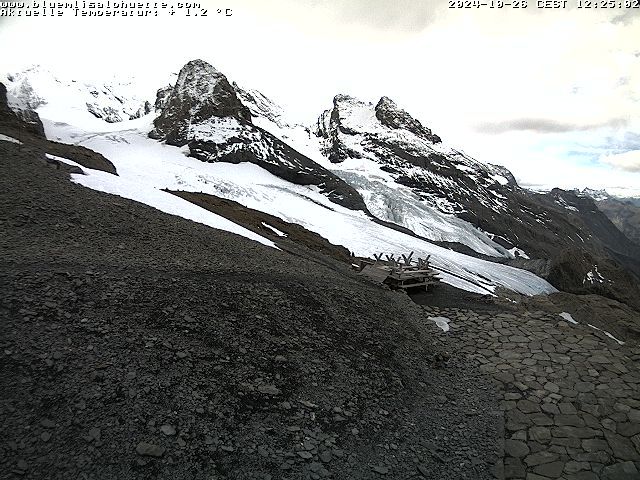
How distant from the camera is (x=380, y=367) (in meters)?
8.06

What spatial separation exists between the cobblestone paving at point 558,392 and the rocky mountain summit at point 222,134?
146ft

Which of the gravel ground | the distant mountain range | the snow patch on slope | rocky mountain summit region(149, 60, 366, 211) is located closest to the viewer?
the gravel ground

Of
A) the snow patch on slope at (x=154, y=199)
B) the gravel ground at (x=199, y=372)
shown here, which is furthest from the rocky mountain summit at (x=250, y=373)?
the snow patch on slope at (x=154, y=199)

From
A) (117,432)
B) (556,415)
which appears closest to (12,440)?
(117,432)

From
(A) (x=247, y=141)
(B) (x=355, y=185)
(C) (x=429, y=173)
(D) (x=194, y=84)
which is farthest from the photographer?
(C) (x=429, y=173)

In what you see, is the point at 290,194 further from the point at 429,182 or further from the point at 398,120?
the point at 398,120

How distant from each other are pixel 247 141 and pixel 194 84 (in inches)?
631

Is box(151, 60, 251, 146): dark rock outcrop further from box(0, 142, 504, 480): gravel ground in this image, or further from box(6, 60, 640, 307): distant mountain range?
box(0, 142, 504, 480): gravel ground

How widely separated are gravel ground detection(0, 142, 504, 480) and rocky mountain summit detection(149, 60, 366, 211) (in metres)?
45.8

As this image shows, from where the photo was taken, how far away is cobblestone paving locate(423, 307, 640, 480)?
6148 millimetres

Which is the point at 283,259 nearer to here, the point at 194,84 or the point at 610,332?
the point at 610,332

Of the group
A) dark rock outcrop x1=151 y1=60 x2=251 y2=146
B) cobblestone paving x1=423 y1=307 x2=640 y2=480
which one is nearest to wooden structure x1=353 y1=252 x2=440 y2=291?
cobblestone paving x1=423 y1=307 x2=640 y2=480

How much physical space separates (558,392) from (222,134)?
5882cm

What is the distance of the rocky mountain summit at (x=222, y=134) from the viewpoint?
189ft
